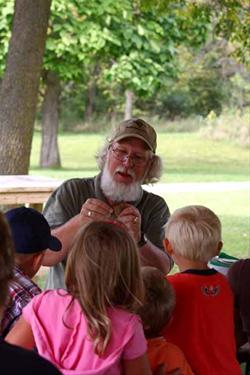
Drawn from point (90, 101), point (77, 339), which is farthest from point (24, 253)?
point (90, 101)

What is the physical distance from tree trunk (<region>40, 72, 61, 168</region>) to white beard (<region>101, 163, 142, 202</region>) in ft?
62.0

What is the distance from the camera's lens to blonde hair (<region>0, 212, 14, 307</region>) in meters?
1.64

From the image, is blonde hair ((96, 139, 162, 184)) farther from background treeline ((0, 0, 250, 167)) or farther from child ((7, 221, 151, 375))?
background treeline ((0, 0, 250, 167))

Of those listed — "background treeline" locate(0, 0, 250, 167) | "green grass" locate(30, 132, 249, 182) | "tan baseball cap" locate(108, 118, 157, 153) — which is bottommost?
"green grass" locate(30, 132, 249, 182)

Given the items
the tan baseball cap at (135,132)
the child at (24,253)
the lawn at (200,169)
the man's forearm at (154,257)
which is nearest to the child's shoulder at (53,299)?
the child at (24,253)

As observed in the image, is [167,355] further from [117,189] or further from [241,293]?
[117,189]

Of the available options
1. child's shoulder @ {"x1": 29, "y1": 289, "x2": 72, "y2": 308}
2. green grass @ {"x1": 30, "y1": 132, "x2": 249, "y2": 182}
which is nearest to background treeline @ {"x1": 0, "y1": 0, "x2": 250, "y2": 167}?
green grass @ {"x1": 30, "y1": 132, "x2": 249, "y2": 182}

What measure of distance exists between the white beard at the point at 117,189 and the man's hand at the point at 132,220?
171 millimetres

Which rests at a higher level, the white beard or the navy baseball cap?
the white beard

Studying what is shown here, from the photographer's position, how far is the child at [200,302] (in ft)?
9.40

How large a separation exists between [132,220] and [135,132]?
52 centimetres

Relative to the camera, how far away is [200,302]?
2.88m

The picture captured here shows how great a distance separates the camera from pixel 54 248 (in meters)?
3.06

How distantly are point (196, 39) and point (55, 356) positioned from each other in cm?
1453
